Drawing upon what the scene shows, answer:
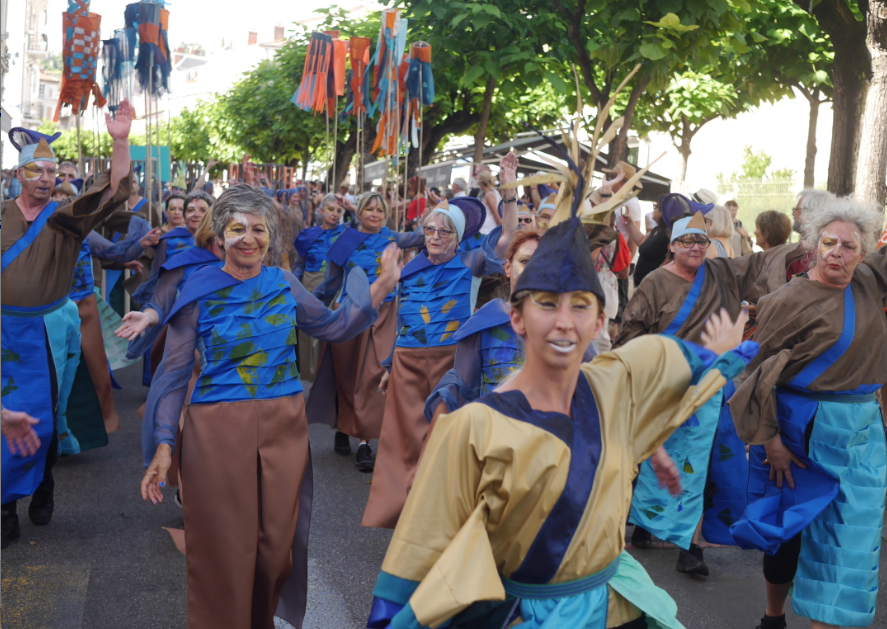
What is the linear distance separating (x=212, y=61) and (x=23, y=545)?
97.1 m

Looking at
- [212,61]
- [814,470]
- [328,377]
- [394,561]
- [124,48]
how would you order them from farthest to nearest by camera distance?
1. [212,61]
2. [124,48]
3. [328,377]
4. [814,470]
5. [394,561]

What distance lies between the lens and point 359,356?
7473mm

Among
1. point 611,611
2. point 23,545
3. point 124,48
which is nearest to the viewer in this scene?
point 611,611

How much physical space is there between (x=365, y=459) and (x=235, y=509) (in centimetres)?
341

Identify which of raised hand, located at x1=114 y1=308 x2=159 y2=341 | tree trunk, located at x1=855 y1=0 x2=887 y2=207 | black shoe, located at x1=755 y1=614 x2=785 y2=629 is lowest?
black shoe, located at x1=755 y1=614 x2=785 y2=629

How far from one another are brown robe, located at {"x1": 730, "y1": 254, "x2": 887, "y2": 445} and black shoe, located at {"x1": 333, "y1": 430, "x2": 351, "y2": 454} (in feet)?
13.8

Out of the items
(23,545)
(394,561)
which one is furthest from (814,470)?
(23,545)

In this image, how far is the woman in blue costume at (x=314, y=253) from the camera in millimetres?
9414

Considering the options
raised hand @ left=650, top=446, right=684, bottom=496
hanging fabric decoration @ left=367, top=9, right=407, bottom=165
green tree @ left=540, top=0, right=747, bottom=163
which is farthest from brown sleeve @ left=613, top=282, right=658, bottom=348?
hanging fabric decoration @ left=367, top=9, right=407, bottom=165

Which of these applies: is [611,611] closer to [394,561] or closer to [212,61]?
[394,561]

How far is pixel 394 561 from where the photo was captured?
2.05m

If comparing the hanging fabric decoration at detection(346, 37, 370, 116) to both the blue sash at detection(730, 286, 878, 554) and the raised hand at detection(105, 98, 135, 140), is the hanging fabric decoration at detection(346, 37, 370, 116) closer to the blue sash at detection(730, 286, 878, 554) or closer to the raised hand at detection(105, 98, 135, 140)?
the raised hand at detection(105, 98, 135, 140)

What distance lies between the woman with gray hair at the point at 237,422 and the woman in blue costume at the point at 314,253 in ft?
17.7

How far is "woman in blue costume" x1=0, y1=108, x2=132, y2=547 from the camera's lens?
17.8 ft
